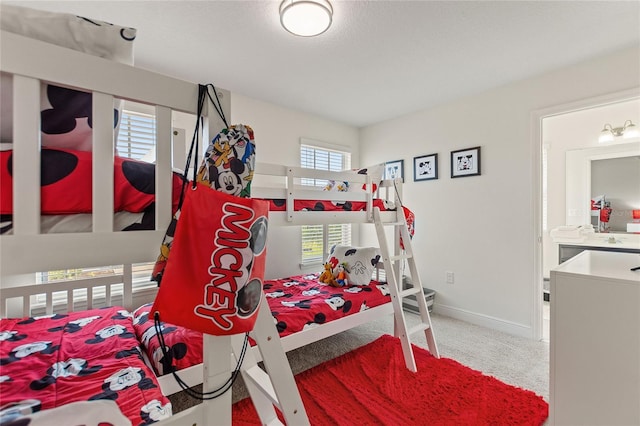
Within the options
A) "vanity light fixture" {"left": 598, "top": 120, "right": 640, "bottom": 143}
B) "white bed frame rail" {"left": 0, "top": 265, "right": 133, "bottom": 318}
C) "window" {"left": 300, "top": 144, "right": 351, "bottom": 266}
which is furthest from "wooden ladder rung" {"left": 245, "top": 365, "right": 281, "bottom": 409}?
"vanity light fixture" {"left": 598, "top": 120, "right": 640, "bottom": 143}

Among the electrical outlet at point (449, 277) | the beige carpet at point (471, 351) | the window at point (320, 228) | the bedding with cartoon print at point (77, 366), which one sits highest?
the window at point (320, 228)

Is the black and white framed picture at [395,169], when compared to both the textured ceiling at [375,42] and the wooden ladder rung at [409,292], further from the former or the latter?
the wooden ladder rung at [409,292]

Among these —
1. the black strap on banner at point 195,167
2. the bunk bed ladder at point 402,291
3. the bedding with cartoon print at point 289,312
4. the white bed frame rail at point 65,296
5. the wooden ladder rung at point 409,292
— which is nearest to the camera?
the black strap on banner at point 195,167

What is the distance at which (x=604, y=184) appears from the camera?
3607 mm

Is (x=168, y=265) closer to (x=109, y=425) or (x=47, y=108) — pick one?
(x=109, y=425)

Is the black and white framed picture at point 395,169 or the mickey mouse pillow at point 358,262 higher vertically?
the black and white framed picture at point 395,169

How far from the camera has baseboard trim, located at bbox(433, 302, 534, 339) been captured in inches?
104

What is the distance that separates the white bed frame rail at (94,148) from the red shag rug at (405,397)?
4.56 ft

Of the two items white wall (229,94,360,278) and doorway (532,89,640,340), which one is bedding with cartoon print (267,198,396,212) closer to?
white wall (229,94,360,278)

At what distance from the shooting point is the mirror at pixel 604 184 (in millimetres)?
3434

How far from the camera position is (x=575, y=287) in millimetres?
1060

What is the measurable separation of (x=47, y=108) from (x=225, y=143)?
431mm

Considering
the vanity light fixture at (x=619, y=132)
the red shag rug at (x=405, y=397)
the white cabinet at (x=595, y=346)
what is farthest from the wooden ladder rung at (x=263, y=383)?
the vanity light fixture at (x=619, y=132)

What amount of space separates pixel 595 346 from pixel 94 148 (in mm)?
1737
